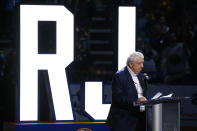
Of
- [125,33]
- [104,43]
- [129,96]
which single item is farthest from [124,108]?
[104,43]

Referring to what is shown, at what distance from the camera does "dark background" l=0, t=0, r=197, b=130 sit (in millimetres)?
10602

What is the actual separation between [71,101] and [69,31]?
1.08 meters

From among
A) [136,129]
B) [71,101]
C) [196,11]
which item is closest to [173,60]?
[196,11]

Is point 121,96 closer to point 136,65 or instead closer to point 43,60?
point 136,65

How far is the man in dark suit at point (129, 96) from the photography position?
8.04 metres

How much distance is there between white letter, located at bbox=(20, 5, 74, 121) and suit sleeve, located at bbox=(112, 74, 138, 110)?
2227 millimetres

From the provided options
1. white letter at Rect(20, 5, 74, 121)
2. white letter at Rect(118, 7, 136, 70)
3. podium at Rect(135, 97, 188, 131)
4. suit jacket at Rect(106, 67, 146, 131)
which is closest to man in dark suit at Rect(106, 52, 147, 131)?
suit jacket at Rect(106, 67, 146, 131)

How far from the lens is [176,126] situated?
26.2ft

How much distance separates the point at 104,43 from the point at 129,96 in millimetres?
8358

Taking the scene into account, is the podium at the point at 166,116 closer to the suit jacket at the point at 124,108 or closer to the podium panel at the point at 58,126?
the suit jacket at the point at 124,108

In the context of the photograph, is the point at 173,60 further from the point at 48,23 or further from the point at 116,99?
the point at 116,99

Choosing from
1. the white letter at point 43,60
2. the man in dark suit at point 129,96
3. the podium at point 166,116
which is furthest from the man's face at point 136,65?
the white letter at point 43,60

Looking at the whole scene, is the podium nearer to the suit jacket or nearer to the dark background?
the suit jacket

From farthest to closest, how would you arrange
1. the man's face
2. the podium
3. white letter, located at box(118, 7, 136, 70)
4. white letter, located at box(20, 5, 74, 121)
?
white letter, located at box(118, 7, 136, 70) < white letter, located at box(20, 5, 74, 121) < the man's face < the podium
